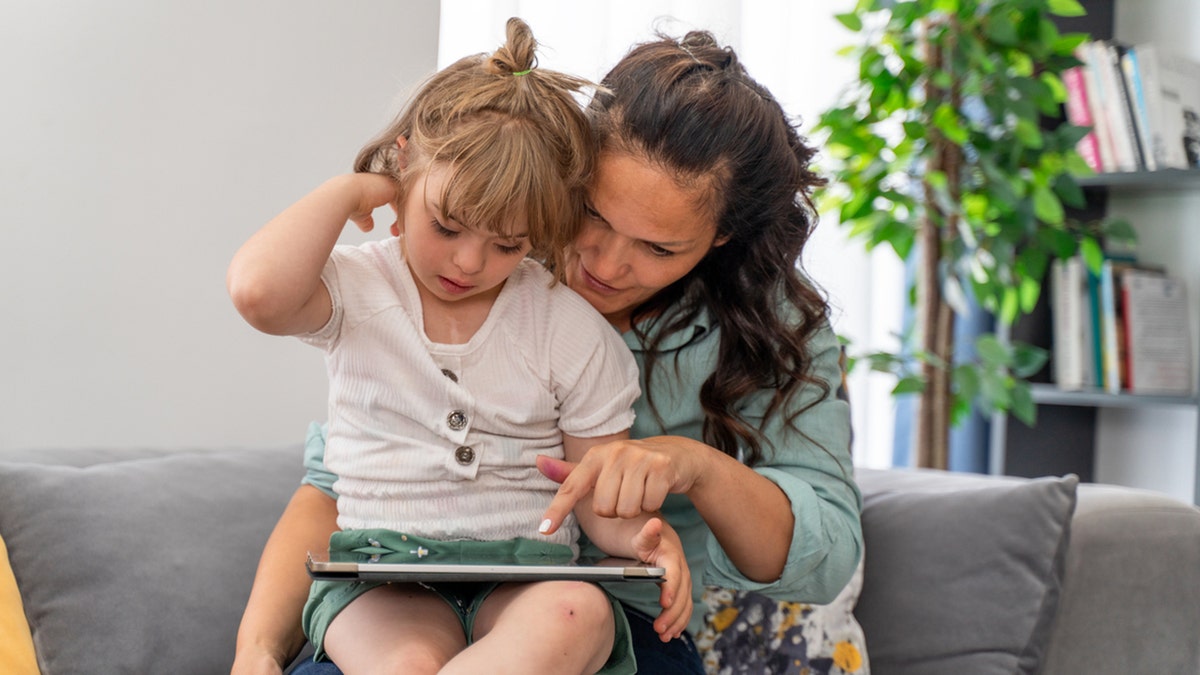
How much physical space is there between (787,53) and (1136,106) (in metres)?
0.80

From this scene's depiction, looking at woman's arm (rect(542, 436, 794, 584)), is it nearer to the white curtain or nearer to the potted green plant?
the white curtain

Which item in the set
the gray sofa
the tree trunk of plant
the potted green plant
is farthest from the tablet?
the tree trunk of plant

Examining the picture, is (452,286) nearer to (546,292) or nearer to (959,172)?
(546,292)

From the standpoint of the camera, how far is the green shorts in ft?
3.07

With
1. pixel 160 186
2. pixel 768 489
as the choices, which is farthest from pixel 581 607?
pixel 160 186

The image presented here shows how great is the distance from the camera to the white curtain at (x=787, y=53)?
5.85ft

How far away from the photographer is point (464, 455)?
99cm

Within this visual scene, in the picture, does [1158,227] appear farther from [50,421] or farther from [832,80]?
[50,421]

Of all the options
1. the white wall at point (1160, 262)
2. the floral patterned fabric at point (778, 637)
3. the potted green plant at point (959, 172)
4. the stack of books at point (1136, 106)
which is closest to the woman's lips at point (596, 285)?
the floral patterned fabric at point (778, 637)

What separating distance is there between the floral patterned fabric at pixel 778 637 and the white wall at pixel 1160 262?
1.73 meters

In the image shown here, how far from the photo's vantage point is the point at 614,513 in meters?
0.90

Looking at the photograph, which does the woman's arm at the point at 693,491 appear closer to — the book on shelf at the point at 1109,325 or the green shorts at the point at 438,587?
the green shorts at the point at 438,587

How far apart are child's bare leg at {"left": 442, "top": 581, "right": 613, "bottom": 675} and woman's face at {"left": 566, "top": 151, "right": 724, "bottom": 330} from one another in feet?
1.11

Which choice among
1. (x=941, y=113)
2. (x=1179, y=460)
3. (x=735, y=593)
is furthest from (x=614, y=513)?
(x=1179, y=460)
